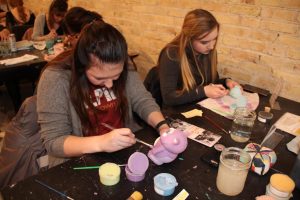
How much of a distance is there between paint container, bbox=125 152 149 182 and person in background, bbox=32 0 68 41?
7.67 feet

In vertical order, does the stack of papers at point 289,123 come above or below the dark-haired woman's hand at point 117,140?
below

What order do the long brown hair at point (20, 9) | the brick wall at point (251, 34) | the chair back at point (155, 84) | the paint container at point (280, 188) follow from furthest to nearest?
1. the long brown hair at point (20, 9)
2. the chair back at point (155, 84)
3. the brick wall at point (251, 34)
4. the paint container at point (280, 188)

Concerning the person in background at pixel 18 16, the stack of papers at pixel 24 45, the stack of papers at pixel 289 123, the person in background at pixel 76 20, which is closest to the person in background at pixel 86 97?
the stack of papers at pixel 289 123

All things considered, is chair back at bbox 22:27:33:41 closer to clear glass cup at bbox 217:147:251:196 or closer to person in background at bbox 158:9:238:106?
person in background at bbox 158:9:238:106

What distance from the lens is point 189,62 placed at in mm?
1778

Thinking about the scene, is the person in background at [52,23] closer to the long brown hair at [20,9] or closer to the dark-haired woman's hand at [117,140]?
the long brown hair at [20,9]

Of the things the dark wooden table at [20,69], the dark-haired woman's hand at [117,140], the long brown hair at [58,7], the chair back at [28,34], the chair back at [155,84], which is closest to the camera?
the dark-haired woman's hand at [117,140]

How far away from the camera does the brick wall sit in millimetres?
1701

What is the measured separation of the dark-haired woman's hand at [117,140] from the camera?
0.97 m

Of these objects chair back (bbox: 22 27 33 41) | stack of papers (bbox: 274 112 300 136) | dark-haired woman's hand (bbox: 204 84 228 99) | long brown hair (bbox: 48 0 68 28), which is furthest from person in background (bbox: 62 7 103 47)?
chair back (bbox: 22 27 33 41)

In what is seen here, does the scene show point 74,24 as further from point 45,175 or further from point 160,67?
point 45,175

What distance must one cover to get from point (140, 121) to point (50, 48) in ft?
5.11

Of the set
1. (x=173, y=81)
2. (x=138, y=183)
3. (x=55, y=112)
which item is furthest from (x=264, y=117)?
(x=55, y=112)

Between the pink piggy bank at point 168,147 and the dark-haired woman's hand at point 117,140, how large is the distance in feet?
0.35
